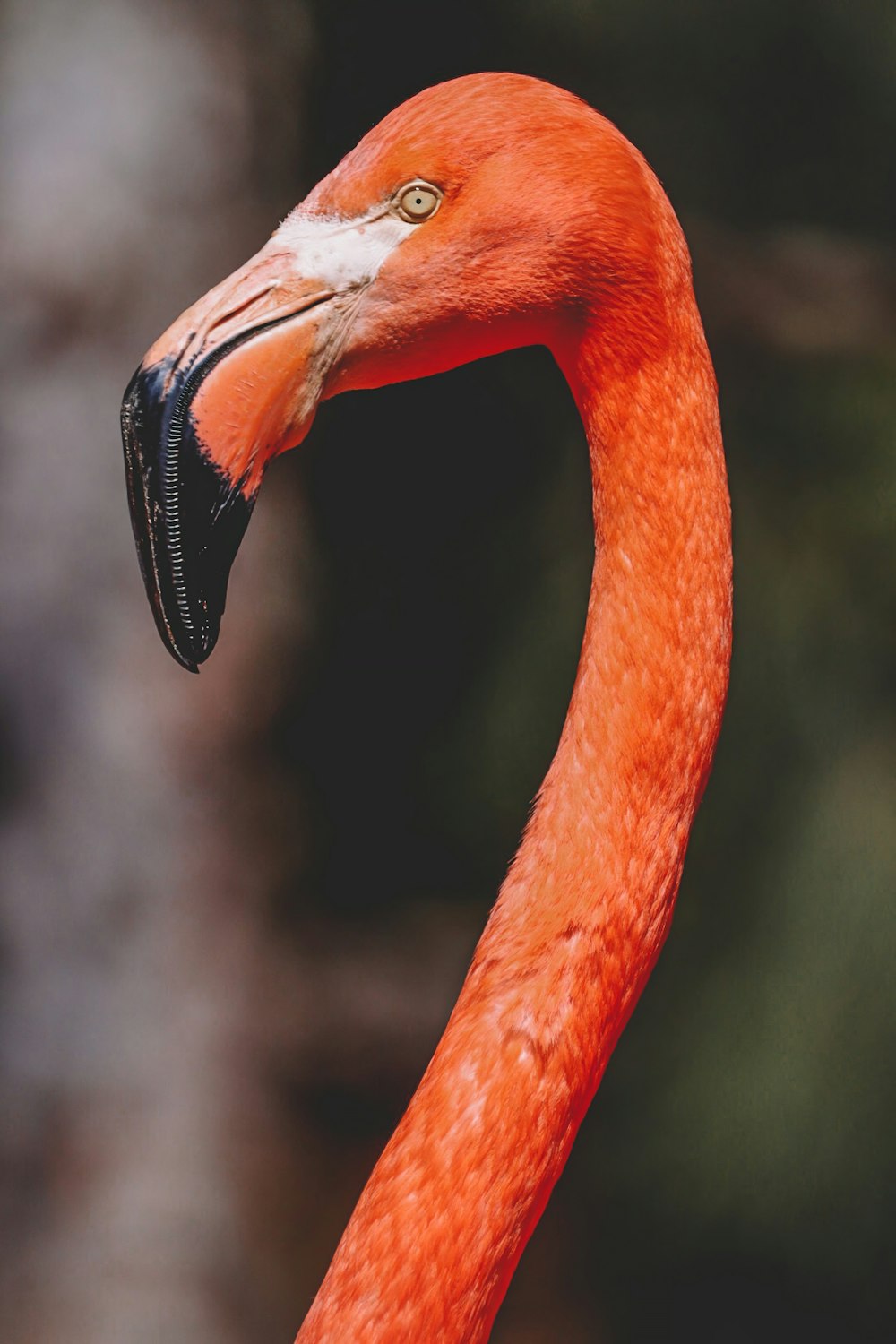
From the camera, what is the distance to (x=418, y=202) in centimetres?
80

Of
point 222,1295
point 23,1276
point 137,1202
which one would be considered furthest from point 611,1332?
point 23,1276

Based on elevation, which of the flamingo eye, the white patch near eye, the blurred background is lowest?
the blurred background

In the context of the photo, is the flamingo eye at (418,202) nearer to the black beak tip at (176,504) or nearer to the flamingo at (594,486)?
the flamingo at (594,486)

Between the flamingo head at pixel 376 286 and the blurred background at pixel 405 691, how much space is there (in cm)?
104

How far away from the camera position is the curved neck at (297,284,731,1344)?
80 centimetres

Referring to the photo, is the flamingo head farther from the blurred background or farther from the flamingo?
the blurred background

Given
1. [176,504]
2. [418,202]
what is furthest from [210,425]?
[418,202]

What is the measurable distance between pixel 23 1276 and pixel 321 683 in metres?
0.99

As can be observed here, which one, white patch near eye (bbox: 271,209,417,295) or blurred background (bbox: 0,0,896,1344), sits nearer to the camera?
white patch near eye (bbox: 271,209,417,295)

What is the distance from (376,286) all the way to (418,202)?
0.19 feet

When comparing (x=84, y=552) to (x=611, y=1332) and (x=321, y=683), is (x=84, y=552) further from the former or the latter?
(x=611, y=1332)

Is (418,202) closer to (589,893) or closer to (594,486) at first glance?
(594,486)

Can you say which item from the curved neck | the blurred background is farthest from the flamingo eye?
the blurred background

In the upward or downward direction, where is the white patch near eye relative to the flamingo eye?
downward
